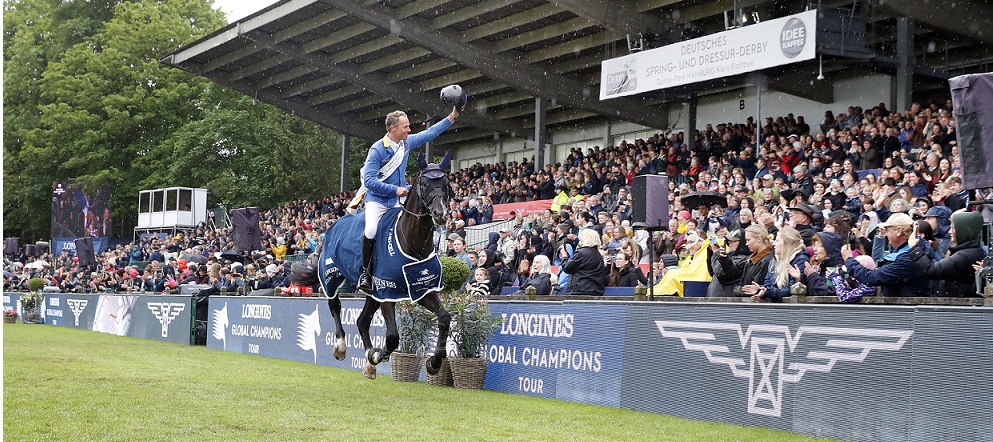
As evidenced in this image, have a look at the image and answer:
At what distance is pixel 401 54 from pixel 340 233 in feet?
69.2

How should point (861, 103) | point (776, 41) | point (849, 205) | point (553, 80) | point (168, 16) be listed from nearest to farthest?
point (849, 205) → point (776, 41) → point (861, 103) → point (553, 80) → point (168, 16)

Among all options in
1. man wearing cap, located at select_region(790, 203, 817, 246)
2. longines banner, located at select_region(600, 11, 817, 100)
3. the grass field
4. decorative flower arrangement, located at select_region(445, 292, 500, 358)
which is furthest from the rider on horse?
longines banner, located at select_region(600, 11, 817, 100)

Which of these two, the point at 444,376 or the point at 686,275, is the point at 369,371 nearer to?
the point at 444,376

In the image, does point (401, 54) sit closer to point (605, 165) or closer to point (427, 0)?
point (427, 0)

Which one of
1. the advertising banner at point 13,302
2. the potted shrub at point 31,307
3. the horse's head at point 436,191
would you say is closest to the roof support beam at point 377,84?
the potted shrub at point 31,307

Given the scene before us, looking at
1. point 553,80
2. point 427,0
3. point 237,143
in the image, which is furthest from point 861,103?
point 237,143

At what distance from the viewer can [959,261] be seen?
760cm

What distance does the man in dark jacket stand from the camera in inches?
299

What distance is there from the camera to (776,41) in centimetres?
2056

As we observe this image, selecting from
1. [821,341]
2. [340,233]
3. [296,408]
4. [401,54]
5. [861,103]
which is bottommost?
[296,408]

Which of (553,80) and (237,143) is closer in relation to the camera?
(553,80)

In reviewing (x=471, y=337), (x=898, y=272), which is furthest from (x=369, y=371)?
(x=898, y=272)

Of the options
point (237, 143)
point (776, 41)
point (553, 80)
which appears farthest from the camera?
point (237, 143)

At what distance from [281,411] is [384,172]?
8.95 ft
